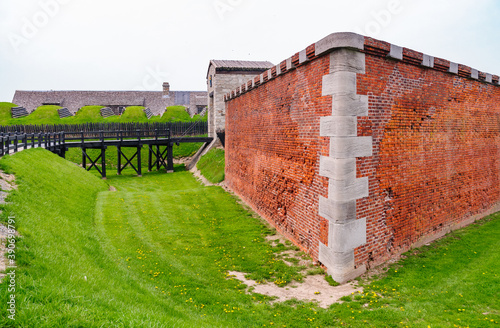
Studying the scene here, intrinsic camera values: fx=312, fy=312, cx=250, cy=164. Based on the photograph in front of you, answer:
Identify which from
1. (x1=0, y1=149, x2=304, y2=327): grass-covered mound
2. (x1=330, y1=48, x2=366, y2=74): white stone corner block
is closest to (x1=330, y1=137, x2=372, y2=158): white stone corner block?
(x1=330, y1=48, x2=366, y2=74): white stone corner block

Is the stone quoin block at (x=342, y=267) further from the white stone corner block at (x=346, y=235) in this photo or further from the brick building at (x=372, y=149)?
the white stone corner block at (x=346, y=235)

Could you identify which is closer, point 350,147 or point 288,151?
point 350,147

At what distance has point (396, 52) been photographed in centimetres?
740

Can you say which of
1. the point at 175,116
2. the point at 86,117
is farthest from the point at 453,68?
the point at 86,117

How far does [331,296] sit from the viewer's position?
6.33m

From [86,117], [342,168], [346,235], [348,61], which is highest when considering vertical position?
[86,117]

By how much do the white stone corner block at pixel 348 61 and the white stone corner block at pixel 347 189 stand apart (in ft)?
7.96

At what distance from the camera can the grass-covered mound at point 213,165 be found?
20714 millimetres

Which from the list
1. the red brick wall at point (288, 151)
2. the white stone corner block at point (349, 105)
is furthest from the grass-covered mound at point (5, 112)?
the white stone corner block at point (349, 105)

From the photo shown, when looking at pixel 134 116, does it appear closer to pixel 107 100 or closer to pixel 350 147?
pixel 107 100

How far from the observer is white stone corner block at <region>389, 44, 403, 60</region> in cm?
730

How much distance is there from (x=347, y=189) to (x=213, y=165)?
17500mm

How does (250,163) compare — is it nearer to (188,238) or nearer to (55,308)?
(188,238)

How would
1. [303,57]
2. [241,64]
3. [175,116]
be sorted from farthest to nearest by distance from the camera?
[175,116]
[241,64]
[303,57]
